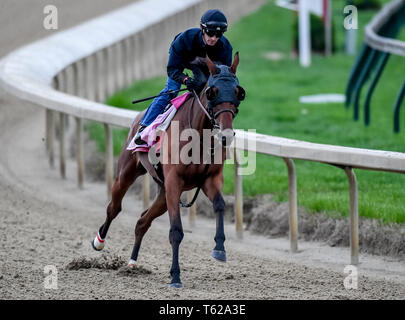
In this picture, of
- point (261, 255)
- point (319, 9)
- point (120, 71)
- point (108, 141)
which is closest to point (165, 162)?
point (261, 255)

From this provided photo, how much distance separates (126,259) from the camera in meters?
6.76

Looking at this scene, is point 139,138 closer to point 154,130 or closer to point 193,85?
point 154,130

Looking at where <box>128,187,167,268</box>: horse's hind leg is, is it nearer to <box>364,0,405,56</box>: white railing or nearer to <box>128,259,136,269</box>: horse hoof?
<box>128,259,136,269</box>: horse hoof

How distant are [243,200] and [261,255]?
136 centimetres

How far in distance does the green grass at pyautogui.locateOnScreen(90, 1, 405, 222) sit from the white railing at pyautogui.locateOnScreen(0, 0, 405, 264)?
584mm

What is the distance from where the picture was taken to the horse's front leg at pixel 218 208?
18.3 feet

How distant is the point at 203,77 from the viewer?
5734 mm

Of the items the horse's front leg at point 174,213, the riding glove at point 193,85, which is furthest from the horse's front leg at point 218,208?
the riding glove at point 193,85

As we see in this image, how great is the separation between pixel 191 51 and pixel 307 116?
6610 mm

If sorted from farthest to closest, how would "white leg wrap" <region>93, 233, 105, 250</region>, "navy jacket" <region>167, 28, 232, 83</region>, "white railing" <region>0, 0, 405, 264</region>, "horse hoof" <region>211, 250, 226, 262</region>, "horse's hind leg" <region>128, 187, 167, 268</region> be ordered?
1. "white leg wrap" <region>93, 233, 105, 250</region>
2. "white railing" <region>0, 0, 405, 264</region>
3. "horse's hind leg" <region>128, 187, 167, 268</region>
4. "navy jacket" <region>167, 28, 232, 83</region>
5. "horse hoof" <region>211, 250, 226, 262</region>

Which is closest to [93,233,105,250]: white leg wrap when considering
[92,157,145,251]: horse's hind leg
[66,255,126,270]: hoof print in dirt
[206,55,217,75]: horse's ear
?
[92,157,145,251]: horse's hind leg

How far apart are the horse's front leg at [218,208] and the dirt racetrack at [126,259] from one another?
0.88ft

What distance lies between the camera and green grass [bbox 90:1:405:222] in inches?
305

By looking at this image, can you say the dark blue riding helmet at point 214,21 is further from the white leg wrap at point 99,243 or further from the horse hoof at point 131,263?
the white leg wrap at point 99,243
